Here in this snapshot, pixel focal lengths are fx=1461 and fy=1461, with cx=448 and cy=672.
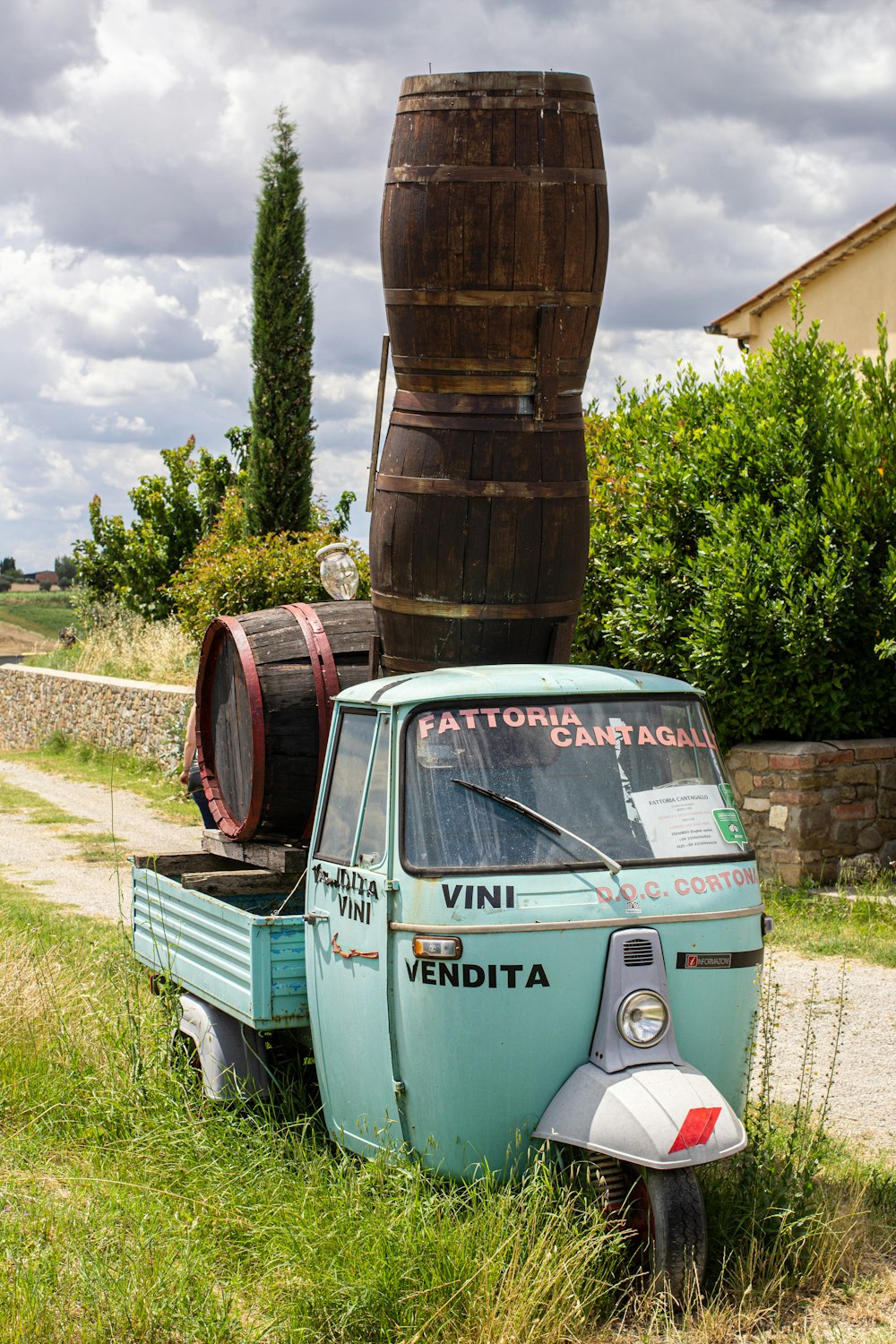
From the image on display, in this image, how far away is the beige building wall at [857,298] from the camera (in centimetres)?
1650

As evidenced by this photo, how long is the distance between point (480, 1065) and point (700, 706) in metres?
1.46

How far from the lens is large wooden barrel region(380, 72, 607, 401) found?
637 centimetres

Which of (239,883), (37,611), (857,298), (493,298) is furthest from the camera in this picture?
(37,611)

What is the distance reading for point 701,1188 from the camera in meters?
4.57

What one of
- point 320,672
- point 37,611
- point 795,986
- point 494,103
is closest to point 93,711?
point 795,986

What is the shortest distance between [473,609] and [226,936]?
6.45 feet

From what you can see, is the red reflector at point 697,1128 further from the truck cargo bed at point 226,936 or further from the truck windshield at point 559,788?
the truck cargo bed at point 226,936

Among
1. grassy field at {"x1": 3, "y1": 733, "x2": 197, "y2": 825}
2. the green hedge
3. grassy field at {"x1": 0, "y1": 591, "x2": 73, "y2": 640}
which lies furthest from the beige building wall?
grassy field at {"x1": 0, "y1": 591, "x2": 73, "y2": 640}

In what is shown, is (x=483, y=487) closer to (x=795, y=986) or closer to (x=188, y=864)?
(x=188, y=864)

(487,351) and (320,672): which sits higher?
(487,351)

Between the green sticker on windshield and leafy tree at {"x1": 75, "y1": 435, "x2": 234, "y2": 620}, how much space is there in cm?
2018

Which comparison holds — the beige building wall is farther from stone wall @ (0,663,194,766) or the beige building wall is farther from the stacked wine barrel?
the stacked wine barrel

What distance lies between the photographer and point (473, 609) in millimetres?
6578

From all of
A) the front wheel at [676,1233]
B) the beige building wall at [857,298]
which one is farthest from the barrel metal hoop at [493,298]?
the beige building wall at [857,298]
